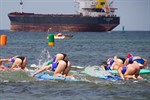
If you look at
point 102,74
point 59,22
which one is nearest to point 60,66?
point 102,74

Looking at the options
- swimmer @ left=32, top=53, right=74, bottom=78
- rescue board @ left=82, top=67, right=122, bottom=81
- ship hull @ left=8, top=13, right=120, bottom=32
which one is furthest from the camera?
ship hull @ left=8, top=13, right=120, bottom=32

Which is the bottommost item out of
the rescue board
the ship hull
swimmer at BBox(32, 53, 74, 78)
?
the ship hull

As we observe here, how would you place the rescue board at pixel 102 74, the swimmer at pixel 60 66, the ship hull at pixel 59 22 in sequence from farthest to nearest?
1. the ship hull at pixel 59 22
2. the rescue board at pixel 102 74
3. the swimmer at pixel 60 66

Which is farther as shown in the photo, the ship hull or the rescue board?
the ship hull

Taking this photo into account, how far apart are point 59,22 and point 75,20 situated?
181 inches

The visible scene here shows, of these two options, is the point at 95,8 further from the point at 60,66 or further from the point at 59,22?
the point at 60,66

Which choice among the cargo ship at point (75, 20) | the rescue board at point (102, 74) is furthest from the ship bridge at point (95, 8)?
the rescue board at point (102, 74)

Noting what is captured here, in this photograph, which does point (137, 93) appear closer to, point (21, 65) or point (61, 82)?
point (61, 82)

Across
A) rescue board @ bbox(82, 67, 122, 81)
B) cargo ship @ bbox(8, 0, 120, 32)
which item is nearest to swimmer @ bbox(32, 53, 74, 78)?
rescue board @ bbox(82, 67, 122, 81)

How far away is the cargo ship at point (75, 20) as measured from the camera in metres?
162

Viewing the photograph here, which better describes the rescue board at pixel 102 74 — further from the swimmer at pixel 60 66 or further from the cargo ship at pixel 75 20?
the cargo ship at pixel 75 20

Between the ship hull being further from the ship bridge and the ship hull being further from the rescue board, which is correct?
the rescue board

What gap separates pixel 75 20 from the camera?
16250cm

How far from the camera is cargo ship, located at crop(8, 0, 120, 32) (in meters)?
162
